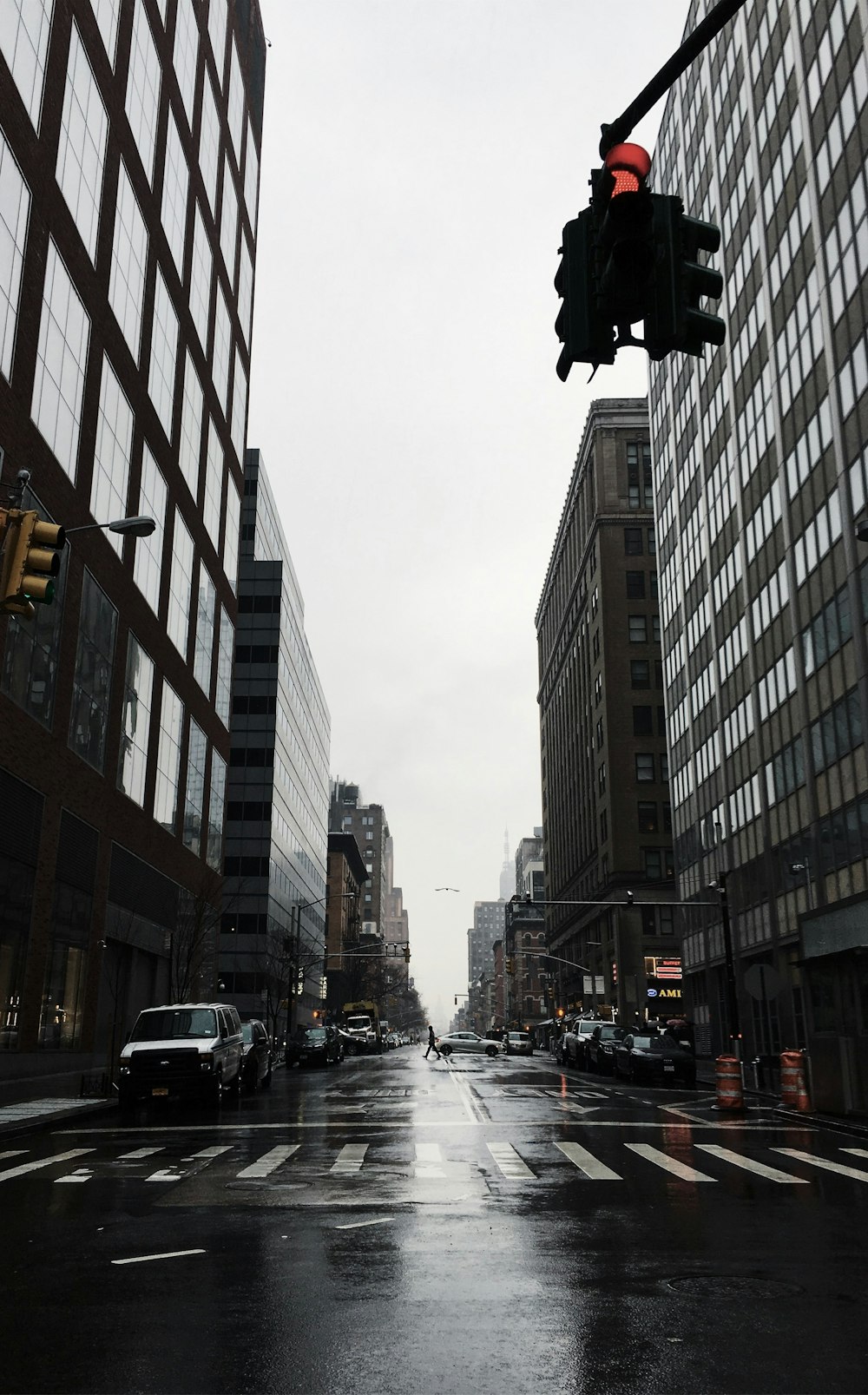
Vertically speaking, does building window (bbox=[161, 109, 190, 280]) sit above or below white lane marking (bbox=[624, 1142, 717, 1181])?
above

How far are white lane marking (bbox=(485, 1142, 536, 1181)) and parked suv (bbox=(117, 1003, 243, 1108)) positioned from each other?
7.92 meters

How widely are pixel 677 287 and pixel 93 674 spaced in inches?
1223

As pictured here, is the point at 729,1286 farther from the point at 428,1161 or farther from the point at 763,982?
the point at 763,982

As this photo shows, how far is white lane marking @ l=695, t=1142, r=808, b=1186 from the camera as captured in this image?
45.7ft

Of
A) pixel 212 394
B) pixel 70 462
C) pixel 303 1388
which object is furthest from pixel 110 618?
pixel 303 1388

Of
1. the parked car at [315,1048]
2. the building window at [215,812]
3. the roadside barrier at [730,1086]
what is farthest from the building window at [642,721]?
the roadside barrier at [730,1086]

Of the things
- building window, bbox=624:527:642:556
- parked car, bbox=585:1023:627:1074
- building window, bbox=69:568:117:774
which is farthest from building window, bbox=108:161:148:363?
building window, bbox=624:527:642:556

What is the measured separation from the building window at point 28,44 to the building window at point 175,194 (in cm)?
1319

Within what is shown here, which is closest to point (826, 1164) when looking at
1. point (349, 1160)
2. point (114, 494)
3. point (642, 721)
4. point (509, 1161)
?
point (509, 1161)

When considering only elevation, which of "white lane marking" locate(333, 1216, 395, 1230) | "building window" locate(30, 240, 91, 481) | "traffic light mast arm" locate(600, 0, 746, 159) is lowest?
"white lane marking" locate(333, 1216, 395, 1230)

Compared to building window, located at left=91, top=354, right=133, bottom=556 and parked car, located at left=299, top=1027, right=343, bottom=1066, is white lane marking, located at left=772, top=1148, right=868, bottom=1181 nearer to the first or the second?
building window, located at left=91, top=354, right=133, bottom=556

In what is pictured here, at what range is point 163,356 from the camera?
144ft

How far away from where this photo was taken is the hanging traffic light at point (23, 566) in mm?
11648

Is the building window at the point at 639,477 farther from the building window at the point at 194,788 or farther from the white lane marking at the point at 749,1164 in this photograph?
the white lane marking at the point at 749,1164
